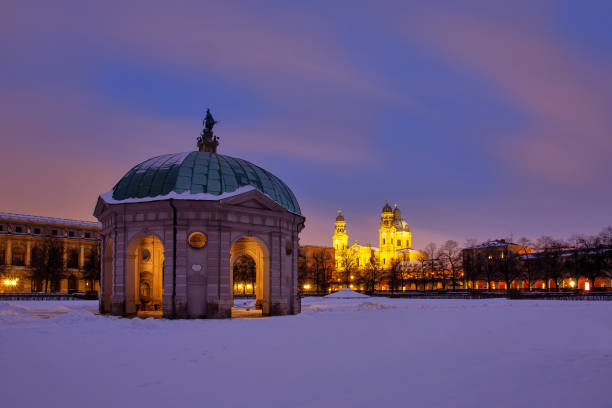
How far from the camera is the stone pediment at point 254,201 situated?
3638 centimetres

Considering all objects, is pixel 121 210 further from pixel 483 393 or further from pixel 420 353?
pixel 483 393

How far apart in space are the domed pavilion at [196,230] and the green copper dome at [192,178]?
75mm

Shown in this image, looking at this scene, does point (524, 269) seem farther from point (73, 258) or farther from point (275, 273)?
point (73, 258)

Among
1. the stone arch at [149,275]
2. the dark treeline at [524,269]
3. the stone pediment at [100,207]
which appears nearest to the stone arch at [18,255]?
the dark treeline at [524,269]

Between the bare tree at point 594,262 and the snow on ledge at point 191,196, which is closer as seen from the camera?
the snow on ledge at point 191,196

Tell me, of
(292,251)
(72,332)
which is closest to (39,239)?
(292,251)

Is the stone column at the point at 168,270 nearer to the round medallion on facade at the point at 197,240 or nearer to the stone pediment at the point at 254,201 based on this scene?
the round medallion on facade at the point at 197,240

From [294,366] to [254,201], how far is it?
21.3 metres

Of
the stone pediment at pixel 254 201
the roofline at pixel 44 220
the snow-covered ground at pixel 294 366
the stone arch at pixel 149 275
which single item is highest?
the roofline at pixel 44 220

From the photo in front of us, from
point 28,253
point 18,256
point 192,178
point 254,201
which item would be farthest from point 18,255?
point 254,201

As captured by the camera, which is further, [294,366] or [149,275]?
[149,275]

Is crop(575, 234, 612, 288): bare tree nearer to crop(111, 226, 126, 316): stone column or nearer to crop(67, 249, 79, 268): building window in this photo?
crop(111, 226, 126, 316): stone column

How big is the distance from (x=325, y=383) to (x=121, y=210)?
2634 cm

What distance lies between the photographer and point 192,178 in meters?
37.4
